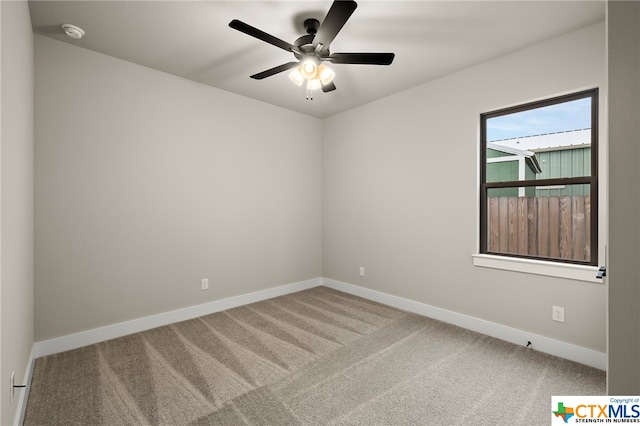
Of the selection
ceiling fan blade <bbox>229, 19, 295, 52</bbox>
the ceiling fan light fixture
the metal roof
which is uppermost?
ceiling fan blade <bbox>229, 19, 295, 52</bbox>

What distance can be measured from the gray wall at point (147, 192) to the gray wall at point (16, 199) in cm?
23

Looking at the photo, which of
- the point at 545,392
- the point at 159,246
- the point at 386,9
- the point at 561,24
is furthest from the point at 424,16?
the point at 159,246

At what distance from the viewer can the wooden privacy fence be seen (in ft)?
8.26

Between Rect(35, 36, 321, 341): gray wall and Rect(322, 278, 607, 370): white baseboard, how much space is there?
4.85ft

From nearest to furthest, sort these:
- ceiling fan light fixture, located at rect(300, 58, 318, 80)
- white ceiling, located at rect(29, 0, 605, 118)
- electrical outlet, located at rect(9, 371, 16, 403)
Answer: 1. electrical outlet, located at rect(9, 371, 16, 403)
2. white ceiling, located at rect(29, 0, 605, 118)
3. ceiling fan light fixture, located at rect(300, 58, 318, 80)

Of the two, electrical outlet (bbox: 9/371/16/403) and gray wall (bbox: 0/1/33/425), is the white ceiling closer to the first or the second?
gray wall (bbox: 0/1/33/425)

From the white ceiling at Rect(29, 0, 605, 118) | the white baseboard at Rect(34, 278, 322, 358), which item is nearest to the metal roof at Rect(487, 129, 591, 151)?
the white ceiling at Rect(29, 0, 605, 118)

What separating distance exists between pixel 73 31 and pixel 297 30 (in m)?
1.84

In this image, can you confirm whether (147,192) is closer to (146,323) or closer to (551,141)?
(146,323)

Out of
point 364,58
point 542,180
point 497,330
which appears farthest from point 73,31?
point 497,330

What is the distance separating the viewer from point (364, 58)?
2.23m

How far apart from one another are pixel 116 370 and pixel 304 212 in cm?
297

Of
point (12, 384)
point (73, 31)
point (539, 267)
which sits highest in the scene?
point (73, 31)

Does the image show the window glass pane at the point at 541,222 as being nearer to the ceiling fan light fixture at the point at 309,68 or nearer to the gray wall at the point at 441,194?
the gray wall at the point at 441,194
